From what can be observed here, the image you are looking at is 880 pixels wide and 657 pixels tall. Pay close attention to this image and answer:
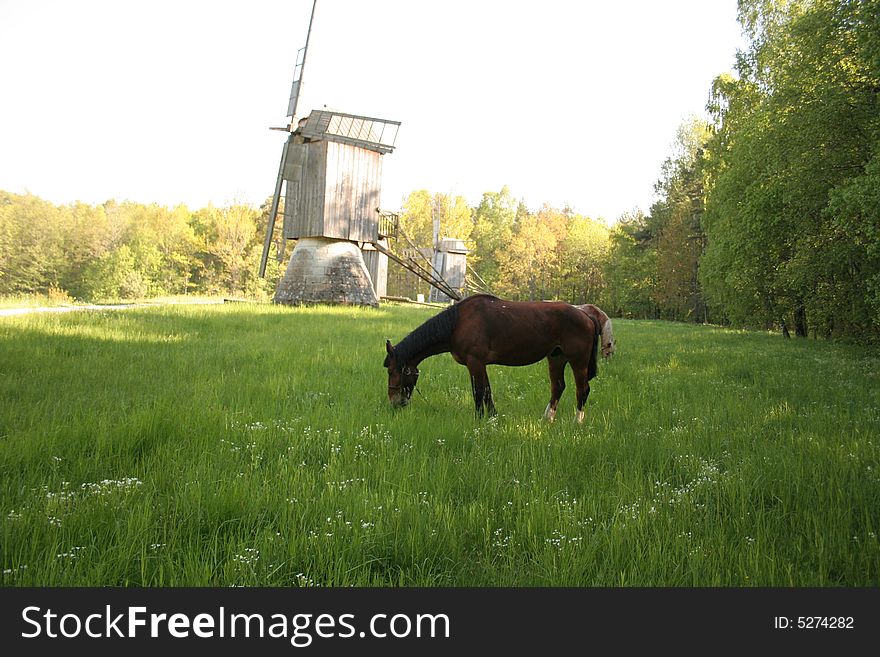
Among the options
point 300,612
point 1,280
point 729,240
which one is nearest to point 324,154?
point 729,240

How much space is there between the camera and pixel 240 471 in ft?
12.6

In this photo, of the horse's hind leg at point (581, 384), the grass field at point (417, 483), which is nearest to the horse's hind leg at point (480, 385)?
the grass field at point (417, 483)

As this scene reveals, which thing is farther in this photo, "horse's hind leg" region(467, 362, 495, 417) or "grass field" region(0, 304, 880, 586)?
"horse's hind leg" region(467, 362, 495, 417)

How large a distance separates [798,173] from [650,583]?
565 inches

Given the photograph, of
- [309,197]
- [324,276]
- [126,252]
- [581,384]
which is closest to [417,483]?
[581,384]

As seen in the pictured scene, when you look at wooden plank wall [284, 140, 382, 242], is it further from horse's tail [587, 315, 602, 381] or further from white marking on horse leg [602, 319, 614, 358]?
horse's tail [587, 315, 602, 381]

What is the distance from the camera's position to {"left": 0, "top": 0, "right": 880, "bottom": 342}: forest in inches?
477

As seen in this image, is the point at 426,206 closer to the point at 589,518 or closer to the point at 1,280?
the point at 1,280

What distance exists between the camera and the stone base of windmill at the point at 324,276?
24.9 m

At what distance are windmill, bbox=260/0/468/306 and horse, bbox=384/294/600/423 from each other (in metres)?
18.4

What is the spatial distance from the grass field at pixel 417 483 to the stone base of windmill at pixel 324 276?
55.7 ft

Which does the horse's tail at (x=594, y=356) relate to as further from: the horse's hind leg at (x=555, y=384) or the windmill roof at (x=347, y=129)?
the windmill roof at (x=347, y=129)

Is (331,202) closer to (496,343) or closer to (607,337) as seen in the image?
(607,337)

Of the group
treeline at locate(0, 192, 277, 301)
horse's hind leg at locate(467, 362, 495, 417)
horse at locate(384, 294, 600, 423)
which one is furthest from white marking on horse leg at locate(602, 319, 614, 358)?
treeline at locate(0, 192, 277, 301)
